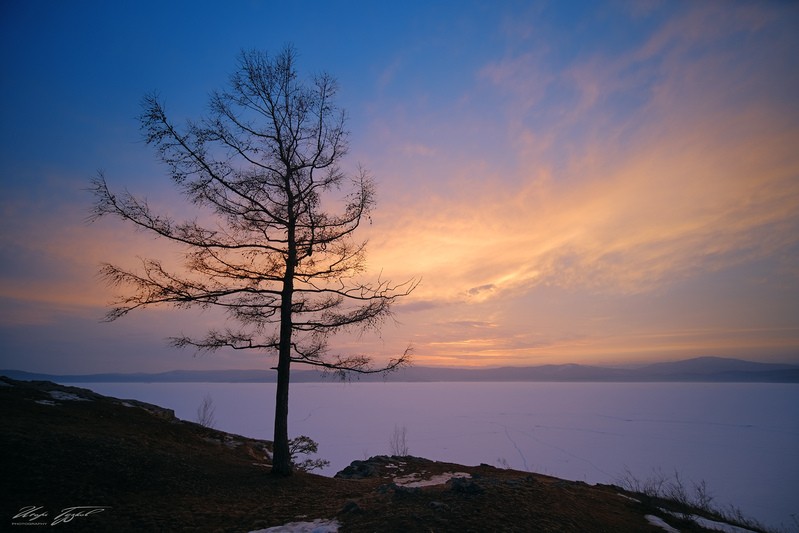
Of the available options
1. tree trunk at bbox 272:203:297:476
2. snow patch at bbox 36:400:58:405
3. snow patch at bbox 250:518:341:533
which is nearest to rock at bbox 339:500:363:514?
snow patch at bbox 250:518:341:533

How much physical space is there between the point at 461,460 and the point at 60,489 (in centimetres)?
2921

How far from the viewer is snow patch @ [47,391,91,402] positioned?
13.0 metres

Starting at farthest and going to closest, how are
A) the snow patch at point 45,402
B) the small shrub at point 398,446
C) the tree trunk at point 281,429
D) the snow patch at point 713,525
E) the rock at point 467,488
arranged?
1. the small shrub at point 398,446
2. the snow patch at point 45,402
3. the tree trunk at point 281,429
4. the snow patch at point 713,525
5. the rock at point 467,488

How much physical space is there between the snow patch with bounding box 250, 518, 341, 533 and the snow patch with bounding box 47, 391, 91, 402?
35.8ft

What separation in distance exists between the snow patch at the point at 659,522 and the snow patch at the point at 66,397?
654 inches

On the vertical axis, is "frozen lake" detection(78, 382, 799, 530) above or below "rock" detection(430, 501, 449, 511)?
below

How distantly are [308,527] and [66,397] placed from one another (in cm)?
1179

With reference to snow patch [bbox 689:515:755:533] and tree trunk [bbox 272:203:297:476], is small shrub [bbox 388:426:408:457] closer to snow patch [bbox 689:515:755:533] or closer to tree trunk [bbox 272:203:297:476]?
tree trunk [bbox 272:203:297:476]

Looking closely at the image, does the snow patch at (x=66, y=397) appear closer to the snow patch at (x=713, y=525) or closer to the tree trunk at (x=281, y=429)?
the tree trunk at (x=281, y=429)

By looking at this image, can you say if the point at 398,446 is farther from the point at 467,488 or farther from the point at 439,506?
the point at 439,506

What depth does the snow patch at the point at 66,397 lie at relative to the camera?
13.0m

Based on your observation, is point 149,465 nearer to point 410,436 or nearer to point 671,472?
point 671,472

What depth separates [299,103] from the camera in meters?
10.7

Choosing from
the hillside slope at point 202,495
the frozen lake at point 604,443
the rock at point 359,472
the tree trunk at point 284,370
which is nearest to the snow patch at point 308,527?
the hillside slope at point 202,495
